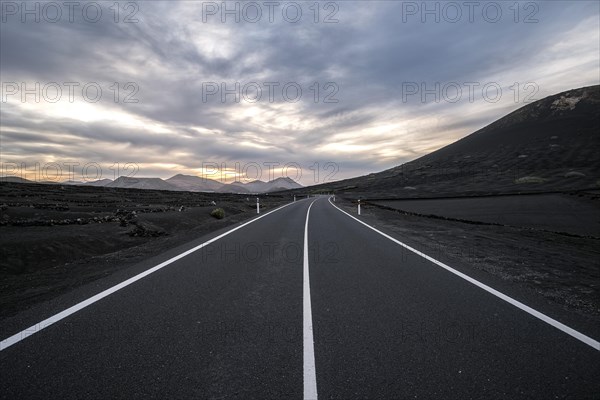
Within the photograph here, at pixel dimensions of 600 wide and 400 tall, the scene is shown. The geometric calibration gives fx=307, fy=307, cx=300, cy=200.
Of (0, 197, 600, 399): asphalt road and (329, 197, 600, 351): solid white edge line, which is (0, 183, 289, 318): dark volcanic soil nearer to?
(0, 197, 600, 399): asphalt road

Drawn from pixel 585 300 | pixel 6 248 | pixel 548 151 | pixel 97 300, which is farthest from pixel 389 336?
pixel 548 151

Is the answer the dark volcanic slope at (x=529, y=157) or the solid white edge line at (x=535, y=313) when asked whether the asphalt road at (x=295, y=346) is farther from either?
the dark volcanic slope at (x=529, y=157)

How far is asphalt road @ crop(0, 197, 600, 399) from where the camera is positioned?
2.72 meters

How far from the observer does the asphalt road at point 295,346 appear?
2.72m

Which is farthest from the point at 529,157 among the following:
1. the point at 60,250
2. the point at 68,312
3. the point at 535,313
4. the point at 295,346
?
the point at 68,312

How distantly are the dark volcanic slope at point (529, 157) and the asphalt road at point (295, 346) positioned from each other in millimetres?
50265

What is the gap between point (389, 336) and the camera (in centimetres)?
367

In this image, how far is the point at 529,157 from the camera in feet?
281

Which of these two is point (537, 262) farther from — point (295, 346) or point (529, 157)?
point (529, 157)

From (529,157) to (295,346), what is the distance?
10504 cm

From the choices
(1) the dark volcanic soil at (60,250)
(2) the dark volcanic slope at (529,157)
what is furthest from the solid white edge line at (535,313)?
(2) the dark volcanic slope at (529,157)

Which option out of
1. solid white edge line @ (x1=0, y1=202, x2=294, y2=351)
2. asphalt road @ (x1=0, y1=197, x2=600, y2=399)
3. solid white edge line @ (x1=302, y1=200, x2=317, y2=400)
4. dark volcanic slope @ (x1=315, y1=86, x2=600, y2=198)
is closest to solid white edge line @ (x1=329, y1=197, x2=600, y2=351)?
asphalt road @ (x1=0, y1=197, x2=600, y2=399)

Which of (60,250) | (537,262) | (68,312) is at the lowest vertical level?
(537,262)

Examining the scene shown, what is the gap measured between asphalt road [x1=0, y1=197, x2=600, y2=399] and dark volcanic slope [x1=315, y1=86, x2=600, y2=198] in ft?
165
